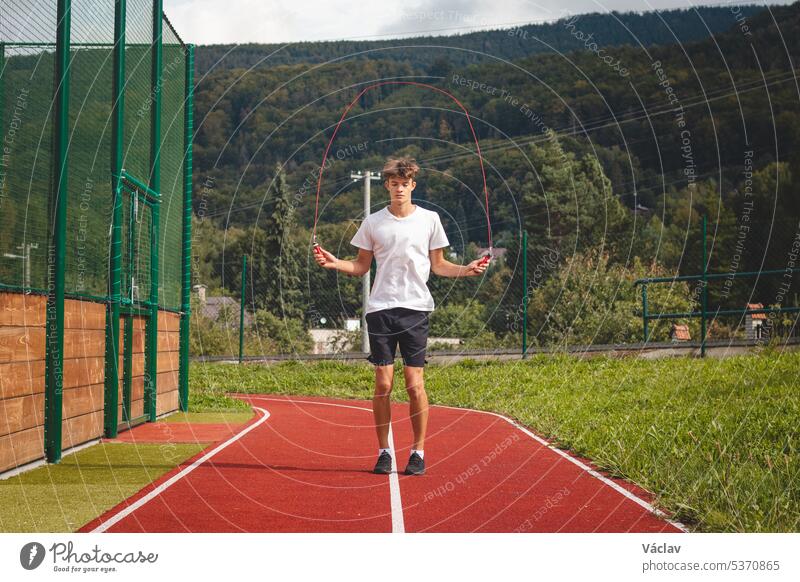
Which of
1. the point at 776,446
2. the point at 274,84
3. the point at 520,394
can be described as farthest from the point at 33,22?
the point at 274,84

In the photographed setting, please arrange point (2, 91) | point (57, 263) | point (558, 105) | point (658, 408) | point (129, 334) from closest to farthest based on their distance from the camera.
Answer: point (2, 91) → point (57, 263) → point (129, 334) → point (658, 408) → point (558, 105)

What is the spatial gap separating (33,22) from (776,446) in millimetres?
7479

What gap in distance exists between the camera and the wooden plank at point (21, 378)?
7543 mm

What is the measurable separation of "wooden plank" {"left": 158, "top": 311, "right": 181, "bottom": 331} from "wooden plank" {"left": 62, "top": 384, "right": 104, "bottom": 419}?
3027 millimetres

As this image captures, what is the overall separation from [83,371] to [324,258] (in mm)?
3956

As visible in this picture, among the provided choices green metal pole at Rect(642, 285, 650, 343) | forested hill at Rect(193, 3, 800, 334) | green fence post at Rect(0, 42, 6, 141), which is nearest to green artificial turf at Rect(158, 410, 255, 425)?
green fence post at Rect(0, 42, 6, 141)

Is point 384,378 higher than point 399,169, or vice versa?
point 399,169

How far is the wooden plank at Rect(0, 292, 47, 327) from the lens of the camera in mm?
7551

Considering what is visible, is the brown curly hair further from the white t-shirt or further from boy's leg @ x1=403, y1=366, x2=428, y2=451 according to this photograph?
boy's leg @ x1=403, y1=366, x2=428, y2=451

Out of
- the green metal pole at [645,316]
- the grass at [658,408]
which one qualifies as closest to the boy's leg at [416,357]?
the grass at [658,408]

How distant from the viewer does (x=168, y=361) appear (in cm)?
1422


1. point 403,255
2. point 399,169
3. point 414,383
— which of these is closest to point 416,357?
point 414,383

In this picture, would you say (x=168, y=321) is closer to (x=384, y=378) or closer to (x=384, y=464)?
(x=384, y=464)
